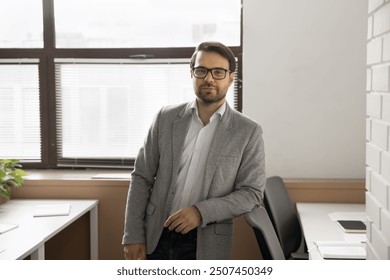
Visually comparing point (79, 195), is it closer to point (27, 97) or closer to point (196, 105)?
point (27, 97)

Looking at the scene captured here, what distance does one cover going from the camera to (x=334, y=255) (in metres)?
2.19

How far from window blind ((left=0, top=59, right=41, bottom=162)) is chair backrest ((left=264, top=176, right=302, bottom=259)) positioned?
1820 mm

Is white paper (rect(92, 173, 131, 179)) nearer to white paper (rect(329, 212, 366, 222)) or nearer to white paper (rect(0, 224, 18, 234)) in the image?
white paper (rect(0, 224, 18, 234))

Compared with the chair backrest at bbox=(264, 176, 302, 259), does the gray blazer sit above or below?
above

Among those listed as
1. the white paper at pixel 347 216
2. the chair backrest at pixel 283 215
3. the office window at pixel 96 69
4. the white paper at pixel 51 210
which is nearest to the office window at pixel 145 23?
the office window at pixel 96 69

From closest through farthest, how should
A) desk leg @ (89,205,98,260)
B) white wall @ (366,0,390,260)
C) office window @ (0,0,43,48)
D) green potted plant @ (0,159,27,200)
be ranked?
white wall @ (366,0,390,260)
green potted plant @ (0,159,27,200)
desk leg @ (89,205,98,260)
office window @ (0,0,43,48)

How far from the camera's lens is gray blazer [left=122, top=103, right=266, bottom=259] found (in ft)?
7.46

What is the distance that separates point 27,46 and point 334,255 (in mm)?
2741

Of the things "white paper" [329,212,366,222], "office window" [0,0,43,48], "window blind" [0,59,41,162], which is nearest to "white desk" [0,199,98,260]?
"window blind" [0,59,41,162]

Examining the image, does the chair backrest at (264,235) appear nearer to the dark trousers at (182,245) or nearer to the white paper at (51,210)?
the dark trousers at (182,245)

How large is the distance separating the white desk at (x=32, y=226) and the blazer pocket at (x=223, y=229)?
2.71 ft

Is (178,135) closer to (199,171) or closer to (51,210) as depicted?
(199,171)

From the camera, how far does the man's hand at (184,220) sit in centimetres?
216
